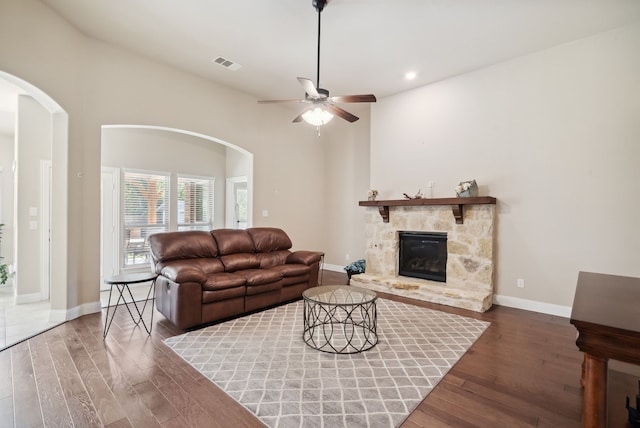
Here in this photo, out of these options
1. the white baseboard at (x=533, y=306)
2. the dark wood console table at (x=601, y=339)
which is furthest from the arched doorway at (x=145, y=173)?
the dark wood console table at (x=601, y=339)

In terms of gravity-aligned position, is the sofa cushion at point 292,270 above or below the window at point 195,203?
below

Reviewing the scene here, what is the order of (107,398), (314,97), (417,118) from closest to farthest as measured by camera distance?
(107,398) < (314,97) < (417,118)

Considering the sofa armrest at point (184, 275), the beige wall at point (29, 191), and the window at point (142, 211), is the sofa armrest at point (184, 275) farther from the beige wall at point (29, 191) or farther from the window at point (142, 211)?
the window at point (142, 211)

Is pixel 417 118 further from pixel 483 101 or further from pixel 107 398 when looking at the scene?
pixel 107 398

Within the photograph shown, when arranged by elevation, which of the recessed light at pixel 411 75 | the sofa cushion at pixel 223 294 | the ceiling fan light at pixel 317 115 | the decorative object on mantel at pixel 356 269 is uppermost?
the recessed light at pixel 411 75

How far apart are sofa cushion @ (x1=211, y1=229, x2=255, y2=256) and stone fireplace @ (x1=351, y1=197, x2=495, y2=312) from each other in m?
1.96

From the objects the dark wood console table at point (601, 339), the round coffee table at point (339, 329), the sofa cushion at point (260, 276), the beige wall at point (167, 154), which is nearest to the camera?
the dark wood console table at point (601, 339)

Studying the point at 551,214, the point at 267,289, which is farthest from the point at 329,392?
the point at 551,214

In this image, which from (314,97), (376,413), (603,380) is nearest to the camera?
(603,380)

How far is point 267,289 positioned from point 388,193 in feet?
9.40

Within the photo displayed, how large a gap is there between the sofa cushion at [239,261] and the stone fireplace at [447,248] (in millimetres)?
1835

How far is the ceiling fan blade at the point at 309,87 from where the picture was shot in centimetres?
254

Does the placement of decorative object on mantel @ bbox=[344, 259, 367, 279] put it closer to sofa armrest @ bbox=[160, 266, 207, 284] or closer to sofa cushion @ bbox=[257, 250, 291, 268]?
sofa cushion @ bbox=[257, 250, 291, 268]

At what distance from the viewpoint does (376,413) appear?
1877 millimetres
